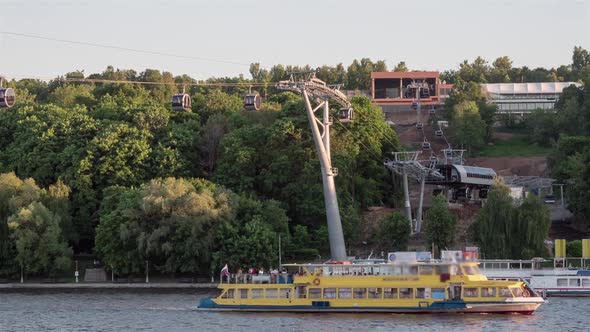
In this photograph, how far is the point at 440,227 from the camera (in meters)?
90.7

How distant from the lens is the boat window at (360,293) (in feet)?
225

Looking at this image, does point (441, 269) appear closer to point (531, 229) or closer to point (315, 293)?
point (315, 293)

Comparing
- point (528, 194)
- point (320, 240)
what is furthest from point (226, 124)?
point (528, 194)

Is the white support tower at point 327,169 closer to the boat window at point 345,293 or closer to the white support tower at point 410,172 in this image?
the white support tower at point 410,172

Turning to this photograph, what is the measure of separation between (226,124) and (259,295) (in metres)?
39.1

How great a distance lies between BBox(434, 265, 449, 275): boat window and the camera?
221 ft

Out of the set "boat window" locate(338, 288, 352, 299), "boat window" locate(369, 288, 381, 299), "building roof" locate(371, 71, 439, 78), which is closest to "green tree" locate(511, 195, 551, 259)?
"boat window" locate(369, 288, 381, 299)

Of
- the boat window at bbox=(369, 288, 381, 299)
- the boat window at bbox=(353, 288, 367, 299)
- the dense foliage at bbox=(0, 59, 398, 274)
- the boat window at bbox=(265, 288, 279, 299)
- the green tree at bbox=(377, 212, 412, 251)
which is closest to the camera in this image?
the boat window at bbox=(369, 288, 381, 299)

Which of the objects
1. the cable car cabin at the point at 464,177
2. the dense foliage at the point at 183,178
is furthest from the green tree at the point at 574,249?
the dense foliage at the point at 183,178

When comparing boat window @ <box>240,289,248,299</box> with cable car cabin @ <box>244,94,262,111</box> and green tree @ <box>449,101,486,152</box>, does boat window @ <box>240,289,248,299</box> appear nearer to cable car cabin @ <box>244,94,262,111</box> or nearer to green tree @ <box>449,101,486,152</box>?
cable car cabin @ <box>244,94,262,111</box>

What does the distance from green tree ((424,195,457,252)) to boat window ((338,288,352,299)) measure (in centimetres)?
2281

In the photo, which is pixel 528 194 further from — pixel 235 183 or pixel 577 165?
pixel 235 183

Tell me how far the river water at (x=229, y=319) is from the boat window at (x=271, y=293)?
1.13 meters

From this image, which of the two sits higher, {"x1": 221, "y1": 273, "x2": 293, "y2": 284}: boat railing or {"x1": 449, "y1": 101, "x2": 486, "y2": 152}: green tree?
{"x1": 449, "y1": 101, "x2": 486, "y2": 152}: green tree
